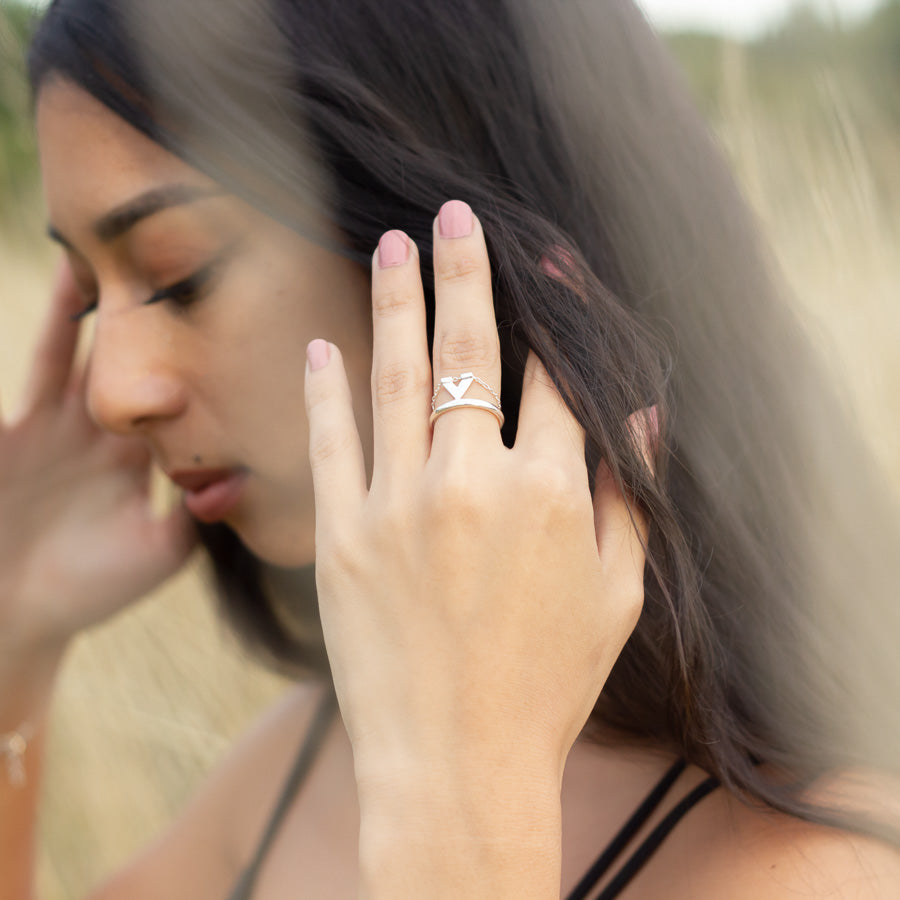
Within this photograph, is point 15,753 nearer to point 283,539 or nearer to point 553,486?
point 283,539

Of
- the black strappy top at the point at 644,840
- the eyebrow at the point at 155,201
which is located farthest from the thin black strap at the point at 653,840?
the eyebrow at the point at 155,201

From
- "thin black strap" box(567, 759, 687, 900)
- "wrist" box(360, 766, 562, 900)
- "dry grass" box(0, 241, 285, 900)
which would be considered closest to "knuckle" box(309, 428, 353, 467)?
"wrist" box(360, 766, 562, 900)

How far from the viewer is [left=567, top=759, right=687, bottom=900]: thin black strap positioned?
3.23ft

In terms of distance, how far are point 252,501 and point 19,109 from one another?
43.2 inches

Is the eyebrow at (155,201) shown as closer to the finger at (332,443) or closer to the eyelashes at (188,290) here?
the eyelashes at (188,290)

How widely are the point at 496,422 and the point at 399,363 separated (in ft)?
0.39

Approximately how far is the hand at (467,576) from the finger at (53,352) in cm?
105

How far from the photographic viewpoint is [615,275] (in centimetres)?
109

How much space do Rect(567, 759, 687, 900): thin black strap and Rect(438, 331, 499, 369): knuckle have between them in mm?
536

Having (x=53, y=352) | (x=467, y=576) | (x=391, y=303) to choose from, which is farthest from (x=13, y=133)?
(x=467, y=576)

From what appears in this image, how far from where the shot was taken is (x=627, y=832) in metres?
1.00

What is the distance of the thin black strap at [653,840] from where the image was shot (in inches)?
38.0

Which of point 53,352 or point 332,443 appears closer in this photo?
point 332,443

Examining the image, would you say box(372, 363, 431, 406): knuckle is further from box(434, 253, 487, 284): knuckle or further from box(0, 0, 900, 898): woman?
box(434, 253, 487, 284): knuckle
